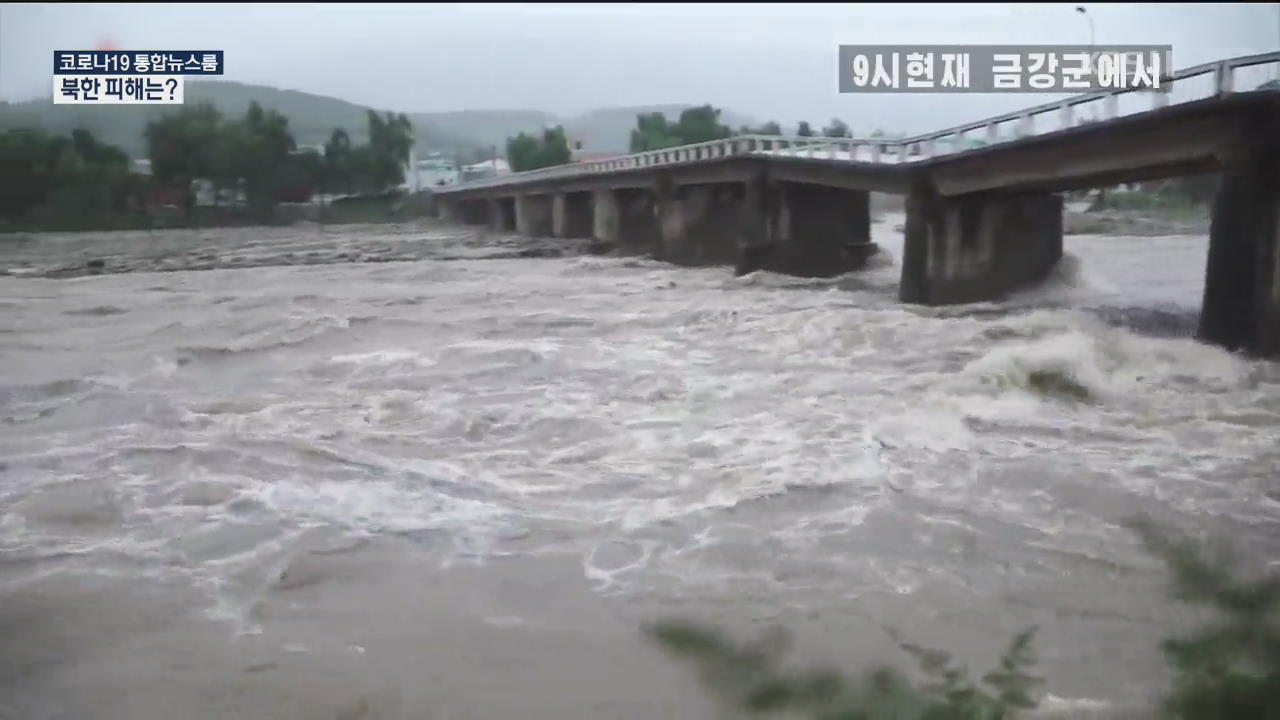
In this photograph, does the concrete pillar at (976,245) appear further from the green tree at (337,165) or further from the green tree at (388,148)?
the green tree at (388,148)

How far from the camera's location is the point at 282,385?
49.4ft

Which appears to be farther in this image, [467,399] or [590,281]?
[590,281]

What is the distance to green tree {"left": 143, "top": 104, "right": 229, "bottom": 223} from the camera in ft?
63.3

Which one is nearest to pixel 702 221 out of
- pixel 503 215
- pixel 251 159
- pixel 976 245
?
pixel 251 159

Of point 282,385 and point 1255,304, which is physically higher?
point 1255,304

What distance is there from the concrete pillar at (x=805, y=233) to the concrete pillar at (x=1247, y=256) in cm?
1709

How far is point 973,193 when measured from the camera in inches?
913

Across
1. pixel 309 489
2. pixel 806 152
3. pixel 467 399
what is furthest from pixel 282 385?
pixel 806 152

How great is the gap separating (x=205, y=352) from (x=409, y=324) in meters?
4.52

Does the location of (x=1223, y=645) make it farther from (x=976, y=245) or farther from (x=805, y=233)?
(x=805, y=233)

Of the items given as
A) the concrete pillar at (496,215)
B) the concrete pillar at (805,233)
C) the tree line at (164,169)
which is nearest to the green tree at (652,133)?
the concrete pillar at (496,215)

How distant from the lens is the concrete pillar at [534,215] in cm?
6116

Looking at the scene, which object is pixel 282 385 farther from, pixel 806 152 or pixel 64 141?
pixel 806 152

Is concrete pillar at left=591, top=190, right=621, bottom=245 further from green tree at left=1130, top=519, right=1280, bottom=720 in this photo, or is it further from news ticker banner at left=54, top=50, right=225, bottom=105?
green tree at left=1130, top=519, right=1280, bottom=720
